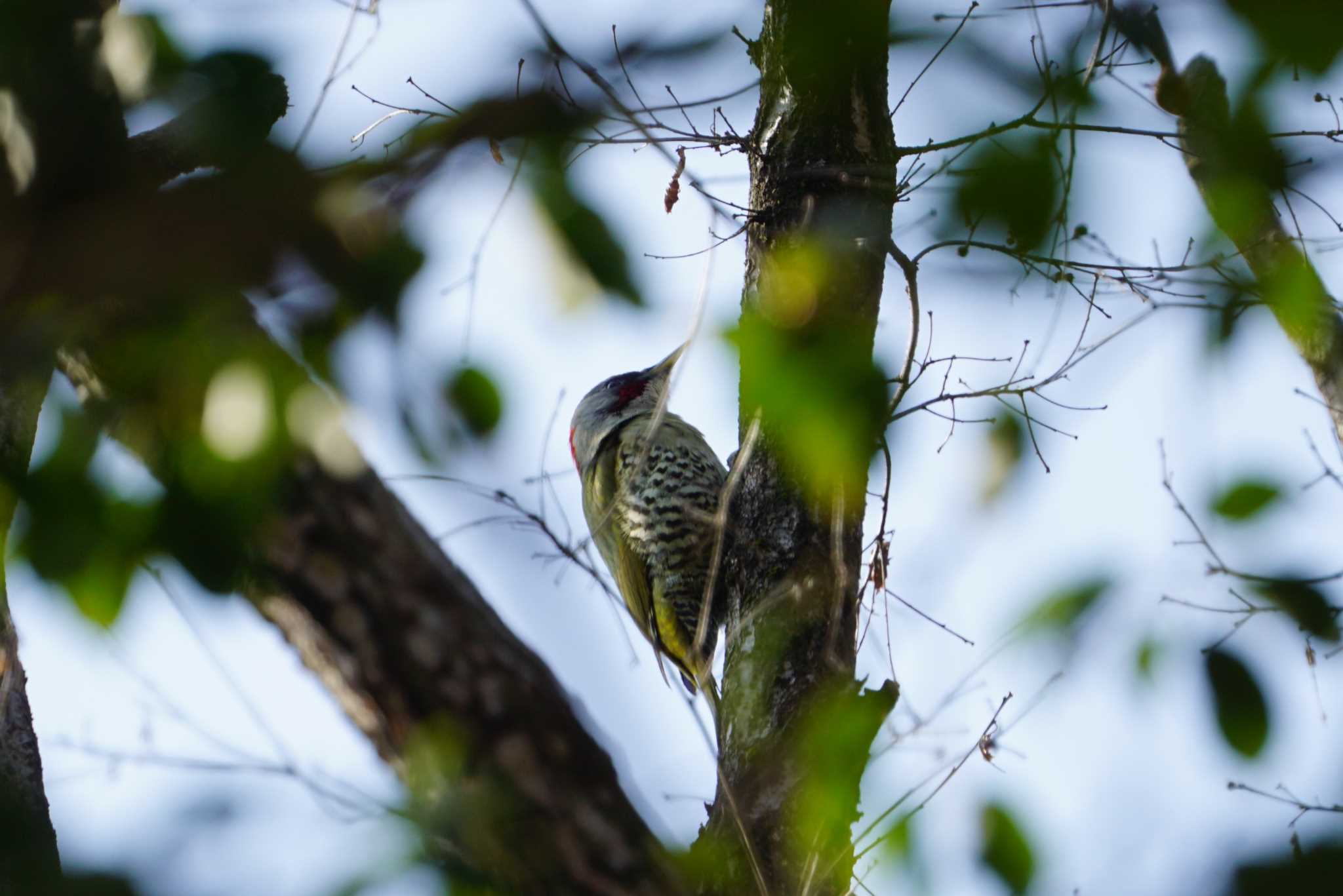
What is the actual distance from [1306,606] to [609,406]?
464cm

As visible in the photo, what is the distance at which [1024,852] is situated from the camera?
148 cm

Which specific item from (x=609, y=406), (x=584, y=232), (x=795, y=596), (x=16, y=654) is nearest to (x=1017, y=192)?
(x=584, y=232)

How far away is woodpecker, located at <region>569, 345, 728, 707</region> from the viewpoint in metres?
4.86

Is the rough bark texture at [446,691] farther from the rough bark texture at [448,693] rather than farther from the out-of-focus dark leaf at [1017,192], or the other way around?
the out-of-focus dark leaf at [1017,192]

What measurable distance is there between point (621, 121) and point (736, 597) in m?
2.23

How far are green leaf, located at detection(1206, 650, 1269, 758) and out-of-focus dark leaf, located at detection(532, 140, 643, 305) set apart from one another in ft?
2.55

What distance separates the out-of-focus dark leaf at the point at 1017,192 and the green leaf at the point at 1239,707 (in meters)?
0.55

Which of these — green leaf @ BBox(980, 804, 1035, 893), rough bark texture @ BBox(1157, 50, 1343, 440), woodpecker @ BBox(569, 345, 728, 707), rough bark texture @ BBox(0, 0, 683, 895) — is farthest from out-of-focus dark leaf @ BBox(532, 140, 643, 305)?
woodpecker @ BBox(569, 345, 728, 707)

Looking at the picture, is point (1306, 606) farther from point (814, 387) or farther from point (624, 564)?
point (624, 564)

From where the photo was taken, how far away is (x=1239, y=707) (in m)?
1.26

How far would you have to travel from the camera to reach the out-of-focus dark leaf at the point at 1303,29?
0.80m

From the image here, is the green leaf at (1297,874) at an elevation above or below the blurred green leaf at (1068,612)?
below

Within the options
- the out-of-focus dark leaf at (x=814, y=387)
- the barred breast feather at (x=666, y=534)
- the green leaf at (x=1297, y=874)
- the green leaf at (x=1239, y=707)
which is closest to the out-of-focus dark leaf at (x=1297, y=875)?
the green leaf at (x=1297, y=874)

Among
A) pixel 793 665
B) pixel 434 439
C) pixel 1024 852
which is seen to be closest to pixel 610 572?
pixel 793 665
